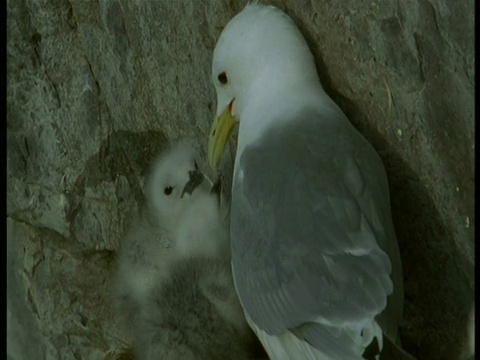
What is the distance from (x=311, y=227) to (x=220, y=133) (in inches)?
13.6

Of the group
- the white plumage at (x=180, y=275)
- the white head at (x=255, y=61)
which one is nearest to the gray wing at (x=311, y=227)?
the white head at (x=255, y=61)

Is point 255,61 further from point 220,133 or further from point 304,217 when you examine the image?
point 304,217

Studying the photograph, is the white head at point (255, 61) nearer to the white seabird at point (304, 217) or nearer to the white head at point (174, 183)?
the white seabird at point (304, 217)

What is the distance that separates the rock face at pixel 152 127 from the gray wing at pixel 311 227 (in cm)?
12

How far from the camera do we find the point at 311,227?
1.71m

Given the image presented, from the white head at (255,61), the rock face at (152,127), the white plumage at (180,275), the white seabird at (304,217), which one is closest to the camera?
the white seabird at (304,217)

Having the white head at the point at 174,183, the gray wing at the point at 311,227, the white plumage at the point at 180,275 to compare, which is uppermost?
the gray wing at the point at 311,227

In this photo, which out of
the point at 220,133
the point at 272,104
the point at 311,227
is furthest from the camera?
the point at 220,133

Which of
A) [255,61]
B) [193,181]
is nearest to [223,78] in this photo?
[255,61]

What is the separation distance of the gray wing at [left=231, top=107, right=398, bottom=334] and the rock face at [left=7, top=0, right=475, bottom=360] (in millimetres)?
116

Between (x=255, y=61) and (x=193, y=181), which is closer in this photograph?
(x=255, y=61)

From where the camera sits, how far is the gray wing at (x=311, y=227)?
166 centimetres

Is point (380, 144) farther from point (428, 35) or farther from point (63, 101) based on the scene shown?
point (63, 101)

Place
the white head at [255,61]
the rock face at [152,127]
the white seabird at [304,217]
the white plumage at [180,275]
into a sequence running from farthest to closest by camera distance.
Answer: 1. the white plumage at [180,275]
2. the white head at [255,61]
3. the rock face at [152,127]
4. the white seabird at [304,217]
